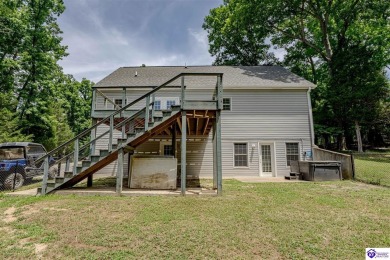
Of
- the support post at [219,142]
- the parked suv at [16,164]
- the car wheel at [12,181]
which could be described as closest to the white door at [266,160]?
the support post at [219,142]

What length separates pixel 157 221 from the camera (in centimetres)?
423

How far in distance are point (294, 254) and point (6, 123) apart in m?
17.4

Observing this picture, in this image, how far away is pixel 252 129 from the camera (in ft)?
39.1

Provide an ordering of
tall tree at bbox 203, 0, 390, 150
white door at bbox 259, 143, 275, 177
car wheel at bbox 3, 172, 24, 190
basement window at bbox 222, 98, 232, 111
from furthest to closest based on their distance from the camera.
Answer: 1. tall tree at bbox 203, 0, 390, 150
2. basement window at bbox 222, 98, 232, 111
3. white door at bbox 259, 143, 275, 177
4. car wheel at bbox 3, 172, 24, 190

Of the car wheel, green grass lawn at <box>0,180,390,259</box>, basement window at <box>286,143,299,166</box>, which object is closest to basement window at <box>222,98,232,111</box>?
basement window at <box>286,143,299,166</box>

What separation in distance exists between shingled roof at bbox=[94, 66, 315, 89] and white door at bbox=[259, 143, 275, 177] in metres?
3.64

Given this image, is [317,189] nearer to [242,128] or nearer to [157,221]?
[242,128]

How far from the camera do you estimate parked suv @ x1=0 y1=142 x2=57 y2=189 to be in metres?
7.53

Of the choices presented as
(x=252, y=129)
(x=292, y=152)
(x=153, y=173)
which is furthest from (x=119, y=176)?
(x=292, y=152)

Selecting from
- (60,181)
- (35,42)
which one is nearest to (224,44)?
(35,42)

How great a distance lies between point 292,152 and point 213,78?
685 cm

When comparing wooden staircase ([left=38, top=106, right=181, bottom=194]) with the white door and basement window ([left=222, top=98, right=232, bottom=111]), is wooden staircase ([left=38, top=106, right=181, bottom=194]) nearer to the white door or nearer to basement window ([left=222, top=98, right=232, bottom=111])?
basement window ([left=222, top=98, right=232, bottom=111])

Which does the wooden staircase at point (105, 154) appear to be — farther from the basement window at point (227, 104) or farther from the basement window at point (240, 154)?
the basement window at point (240, 154)

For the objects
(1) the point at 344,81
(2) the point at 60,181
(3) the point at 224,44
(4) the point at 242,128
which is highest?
(3) the point at 224,44
